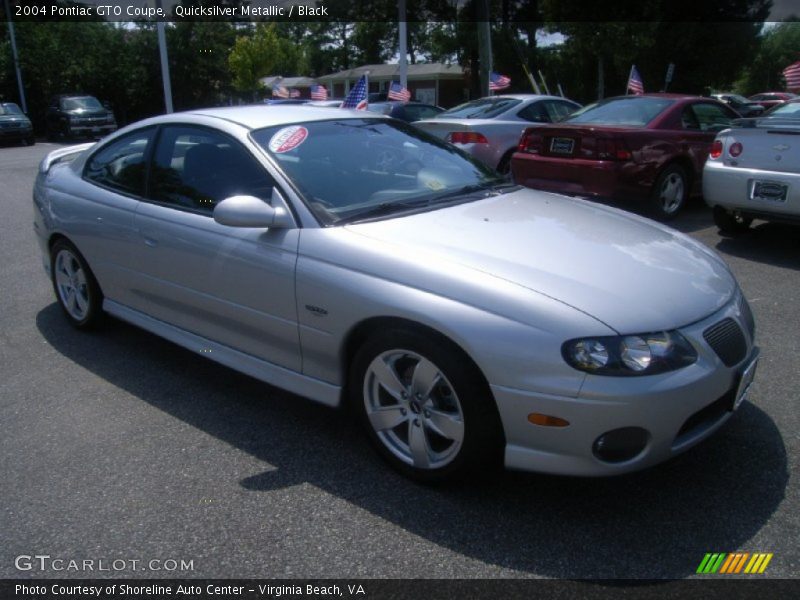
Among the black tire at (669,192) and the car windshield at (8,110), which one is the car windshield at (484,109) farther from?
the car windshield at (8,110)

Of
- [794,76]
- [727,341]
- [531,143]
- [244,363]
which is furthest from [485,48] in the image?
[727,341]

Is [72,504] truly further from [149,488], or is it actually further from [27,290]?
[27,290]

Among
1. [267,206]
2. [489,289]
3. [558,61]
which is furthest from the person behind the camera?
[558,61]

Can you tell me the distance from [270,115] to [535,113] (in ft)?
24.2

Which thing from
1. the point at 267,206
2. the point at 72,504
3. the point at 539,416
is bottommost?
the point at 72,504

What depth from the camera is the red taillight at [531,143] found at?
7.93 metres

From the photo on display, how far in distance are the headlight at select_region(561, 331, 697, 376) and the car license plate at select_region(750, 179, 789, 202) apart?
4185 millimetres

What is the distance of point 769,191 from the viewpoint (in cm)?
612

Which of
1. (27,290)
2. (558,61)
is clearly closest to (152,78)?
(558,61)

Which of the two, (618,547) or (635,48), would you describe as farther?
(635,48)

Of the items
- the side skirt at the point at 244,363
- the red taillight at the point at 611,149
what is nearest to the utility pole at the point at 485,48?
the red taillight at the point at 611,149

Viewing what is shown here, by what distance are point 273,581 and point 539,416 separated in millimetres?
1074

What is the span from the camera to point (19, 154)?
2086 centimetres

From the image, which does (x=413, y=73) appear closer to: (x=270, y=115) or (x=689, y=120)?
(x=689, y=120)
